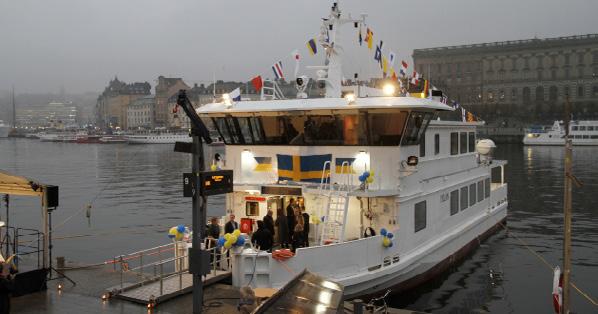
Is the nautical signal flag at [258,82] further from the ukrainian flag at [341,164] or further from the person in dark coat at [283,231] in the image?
the person in dark coat at [283,231]

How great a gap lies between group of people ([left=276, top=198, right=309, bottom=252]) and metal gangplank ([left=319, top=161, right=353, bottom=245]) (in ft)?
1.75

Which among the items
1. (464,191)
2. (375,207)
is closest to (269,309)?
(375,207)

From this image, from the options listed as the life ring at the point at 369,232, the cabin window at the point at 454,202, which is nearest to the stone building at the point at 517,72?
the cabin window at the point at 454,202

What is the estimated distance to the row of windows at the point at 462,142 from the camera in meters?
20.3

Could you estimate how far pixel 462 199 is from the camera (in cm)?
2166

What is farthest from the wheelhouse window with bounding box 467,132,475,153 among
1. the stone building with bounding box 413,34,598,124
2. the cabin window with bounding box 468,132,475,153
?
the stone building with bounding box 413,34,598,124

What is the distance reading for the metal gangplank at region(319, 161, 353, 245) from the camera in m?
14.7

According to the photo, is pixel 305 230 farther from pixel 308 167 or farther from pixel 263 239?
pixel 308 167

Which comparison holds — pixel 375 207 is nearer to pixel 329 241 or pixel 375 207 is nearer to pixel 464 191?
pixel 329 241

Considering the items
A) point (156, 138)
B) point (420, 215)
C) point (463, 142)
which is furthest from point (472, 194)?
point (156, 138)

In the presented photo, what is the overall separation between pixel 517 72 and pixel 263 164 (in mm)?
168312

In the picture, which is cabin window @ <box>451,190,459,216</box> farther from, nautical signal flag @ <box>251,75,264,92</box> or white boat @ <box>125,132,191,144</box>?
white boat @ <box>125,132,191,144</box>

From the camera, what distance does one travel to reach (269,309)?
28.1 ft

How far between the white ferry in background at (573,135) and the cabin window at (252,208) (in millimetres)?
105764
